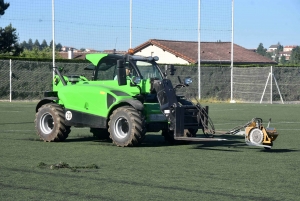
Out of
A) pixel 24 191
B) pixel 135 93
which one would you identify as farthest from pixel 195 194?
pixel 135 93

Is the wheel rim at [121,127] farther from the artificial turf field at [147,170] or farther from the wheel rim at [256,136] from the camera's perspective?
the wheel rim at [256,136]

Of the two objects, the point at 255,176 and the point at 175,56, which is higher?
the point at 175,56

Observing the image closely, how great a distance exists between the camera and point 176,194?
A: 894 cm

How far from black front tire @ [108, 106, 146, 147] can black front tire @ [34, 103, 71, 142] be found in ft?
4.79

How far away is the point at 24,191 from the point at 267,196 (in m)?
3.27

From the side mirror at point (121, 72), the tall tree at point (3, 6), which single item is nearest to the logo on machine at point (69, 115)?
the side mirror at point (121, 72)

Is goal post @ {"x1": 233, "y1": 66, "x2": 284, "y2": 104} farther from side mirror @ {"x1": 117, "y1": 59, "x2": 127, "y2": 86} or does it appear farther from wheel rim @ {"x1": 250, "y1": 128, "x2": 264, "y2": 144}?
wheel rim @ {"x1": 250, "y1": 128, "x2": 264, "y2": 144}

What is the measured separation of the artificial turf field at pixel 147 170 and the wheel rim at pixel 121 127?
13.3 inches

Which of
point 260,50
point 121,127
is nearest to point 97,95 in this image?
point 121,127

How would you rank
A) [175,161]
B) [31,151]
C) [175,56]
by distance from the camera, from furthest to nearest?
[175,56], [31,151], [175,161]

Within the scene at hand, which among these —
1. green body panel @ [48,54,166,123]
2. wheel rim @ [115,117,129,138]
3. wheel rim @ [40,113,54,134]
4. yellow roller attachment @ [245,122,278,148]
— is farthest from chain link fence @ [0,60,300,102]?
yellow roller attachment @ [245,122,278,148]

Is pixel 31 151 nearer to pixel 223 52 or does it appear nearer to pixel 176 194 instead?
pixel 176 194

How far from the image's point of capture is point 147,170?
1109 cm

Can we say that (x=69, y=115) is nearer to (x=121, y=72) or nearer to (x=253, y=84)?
(x=121, y=72)
